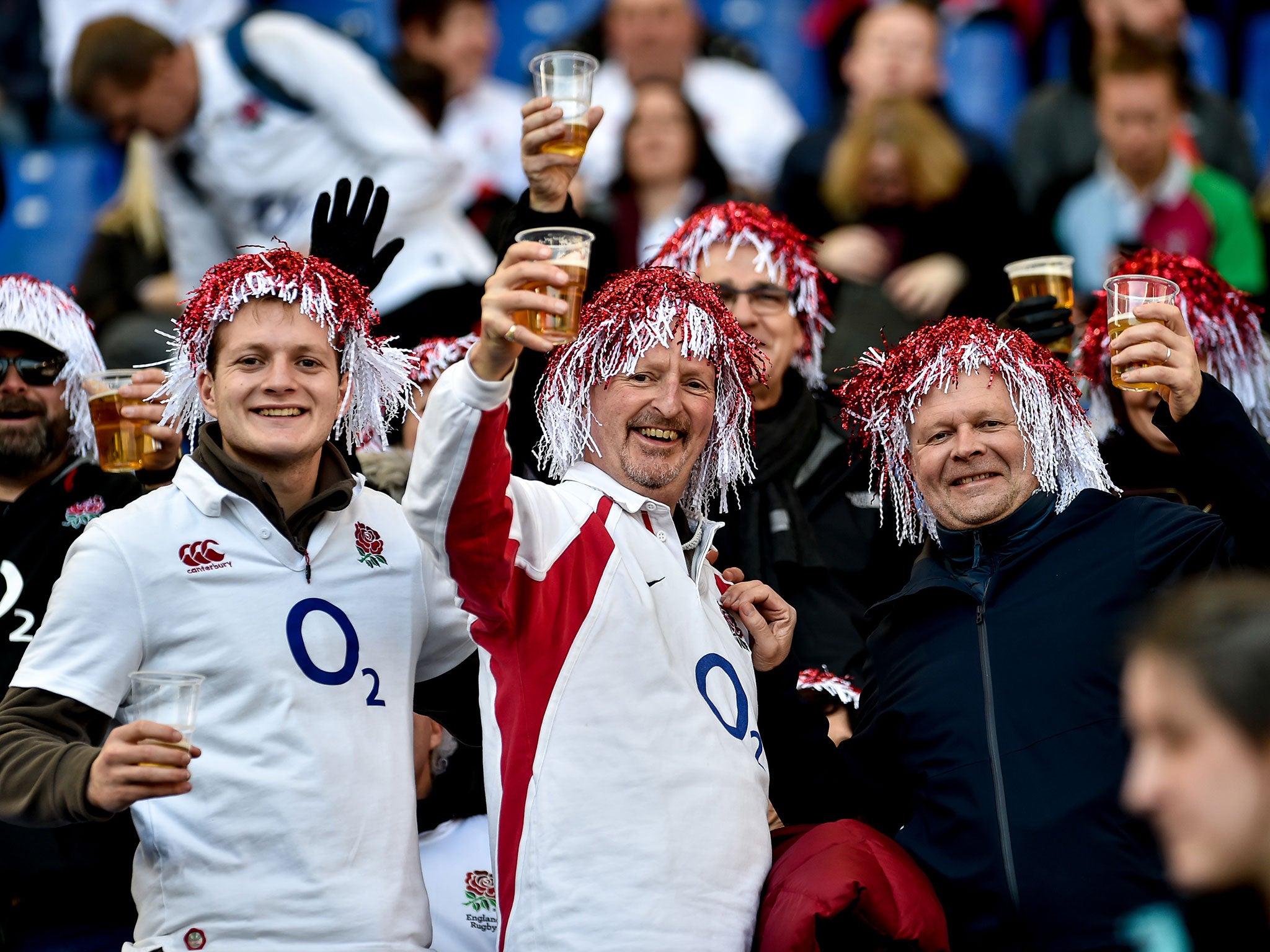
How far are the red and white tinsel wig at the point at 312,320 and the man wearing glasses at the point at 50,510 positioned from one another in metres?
0.28

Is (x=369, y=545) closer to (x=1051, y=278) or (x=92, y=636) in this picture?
(x=92, y=636)

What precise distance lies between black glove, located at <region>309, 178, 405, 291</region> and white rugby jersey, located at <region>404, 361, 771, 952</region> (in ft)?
3.20

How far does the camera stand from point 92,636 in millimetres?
3318

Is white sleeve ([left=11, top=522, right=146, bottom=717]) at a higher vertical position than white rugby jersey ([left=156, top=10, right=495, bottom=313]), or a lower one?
lower

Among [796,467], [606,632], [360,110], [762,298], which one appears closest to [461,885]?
[606,632]

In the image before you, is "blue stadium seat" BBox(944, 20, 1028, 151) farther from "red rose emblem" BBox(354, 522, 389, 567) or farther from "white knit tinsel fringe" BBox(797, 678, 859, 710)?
"red rose emblem" BBox(354, 522, 389, 567)

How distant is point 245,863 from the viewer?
3309 millimetres

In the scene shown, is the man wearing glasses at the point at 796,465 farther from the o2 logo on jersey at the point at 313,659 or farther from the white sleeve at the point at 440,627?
the o2 logo on jersey at the point at 313,659

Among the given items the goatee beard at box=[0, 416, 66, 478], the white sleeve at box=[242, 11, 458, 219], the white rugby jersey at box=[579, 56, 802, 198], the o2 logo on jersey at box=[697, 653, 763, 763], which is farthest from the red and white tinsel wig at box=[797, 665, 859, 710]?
the white rugby jersey at box=[579, 56, 802, 198]

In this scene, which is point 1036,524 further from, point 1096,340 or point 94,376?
point 94,376

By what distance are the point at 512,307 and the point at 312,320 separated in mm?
870

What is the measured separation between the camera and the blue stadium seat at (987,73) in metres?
8.87

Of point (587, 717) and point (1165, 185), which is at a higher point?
point (1165, 185)

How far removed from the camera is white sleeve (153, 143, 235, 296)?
715cm
